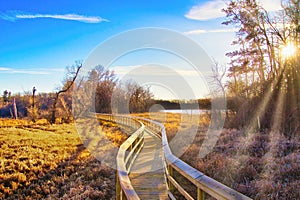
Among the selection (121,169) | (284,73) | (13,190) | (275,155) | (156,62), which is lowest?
(13,190)

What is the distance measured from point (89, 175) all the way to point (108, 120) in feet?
66.5

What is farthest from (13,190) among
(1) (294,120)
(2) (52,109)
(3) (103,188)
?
(2) (52,109)

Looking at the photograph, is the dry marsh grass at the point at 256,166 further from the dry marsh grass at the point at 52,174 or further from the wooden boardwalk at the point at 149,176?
the dry marsh grass at the point at 52,174

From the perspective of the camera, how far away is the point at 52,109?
31.8m

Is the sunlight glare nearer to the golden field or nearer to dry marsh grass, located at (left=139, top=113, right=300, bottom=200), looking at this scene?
the golden field

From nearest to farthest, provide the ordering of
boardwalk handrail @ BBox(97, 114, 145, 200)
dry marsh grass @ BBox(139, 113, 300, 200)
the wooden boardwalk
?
boardwalk handrail @ BBox(97, 114, 145, 200)
the wooden boardwalk
dry marsh grass @ BBox(139, 113, 300, 200)

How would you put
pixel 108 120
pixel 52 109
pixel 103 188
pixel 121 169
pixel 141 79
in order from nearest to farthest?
1. pixel 121 169
2. pixel 103 188
3. pixel 108 120
4. pixel 52 109
5. pixel 141 79

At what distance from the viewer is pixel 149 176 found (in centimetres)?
663

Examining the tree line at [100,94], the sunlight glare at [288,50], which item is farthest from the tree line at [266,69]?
the tree line at [100,94]

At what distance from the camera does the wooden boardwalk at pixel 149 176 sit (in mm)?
5484

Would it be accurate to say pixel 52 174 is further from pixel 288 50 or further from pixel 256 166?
pixel 288 50

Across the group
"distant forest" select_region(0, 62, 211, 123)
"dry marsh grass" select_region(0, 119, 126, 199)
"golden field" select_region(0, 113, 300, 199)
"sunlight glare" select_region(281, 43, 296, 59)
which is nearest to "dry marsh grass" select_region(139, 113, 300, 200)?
"golden field" select_region(0, 113, 300, 199)

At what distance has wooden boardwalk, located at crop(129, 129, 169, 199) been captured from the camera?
5484mm

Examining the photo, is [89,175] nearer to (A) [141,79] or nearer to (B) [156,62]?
(B) [156,62]
